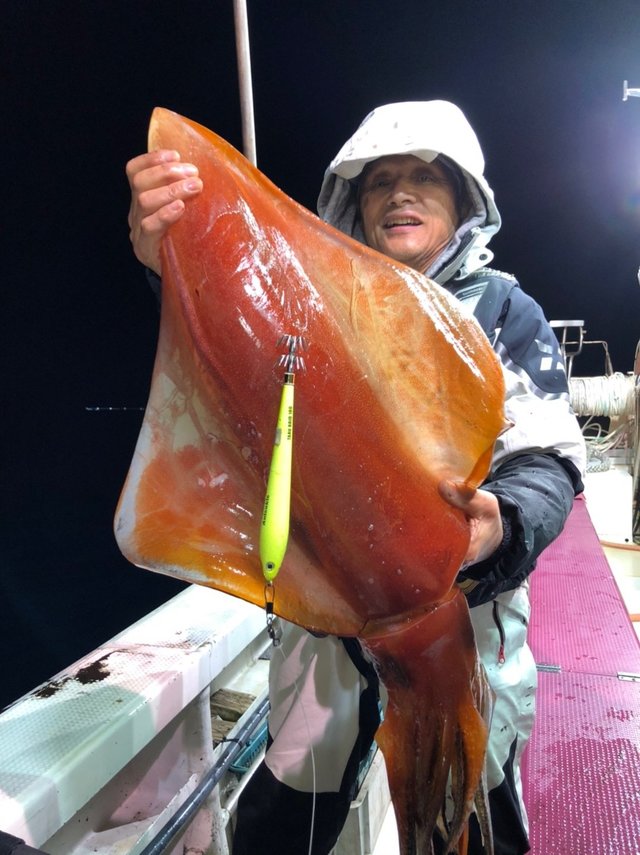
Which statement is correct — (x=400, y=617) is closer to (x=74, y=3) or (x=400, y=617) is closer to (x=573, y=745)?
(x=573, y=745)

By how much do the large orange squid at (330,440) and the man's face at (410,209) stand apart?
2.31ft

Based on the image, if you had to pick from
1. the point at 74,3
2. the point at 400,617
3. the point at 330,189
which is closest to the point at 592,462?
the point at 330,189

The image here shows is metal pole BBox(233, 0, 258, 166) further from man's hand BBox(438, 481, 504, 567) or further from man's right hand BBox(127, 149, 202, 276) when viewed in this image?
man's hand BBox(438, 481, 504, 567)

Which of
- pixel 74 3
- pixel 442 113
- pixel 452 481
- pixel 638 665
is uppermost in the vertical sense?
pixel 74 3

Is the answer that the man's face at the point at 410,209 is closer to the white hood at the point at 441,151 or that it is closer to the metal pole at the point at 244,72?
the white hood at the point at 441,151

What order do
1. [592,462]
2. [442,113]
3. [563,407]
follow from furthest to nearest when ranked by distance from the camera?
[592,462] < [442,113] < [563,407]

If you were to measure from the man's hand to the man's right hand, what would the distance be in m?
0.80

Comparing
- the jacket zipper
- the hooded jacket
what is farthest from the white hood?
the jacket zipper

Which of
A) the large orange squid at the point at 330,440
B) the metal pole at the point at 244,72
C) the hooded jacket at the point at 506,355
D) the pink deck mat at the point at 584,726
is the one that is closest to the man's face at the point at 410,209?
the hooded jacket at the point at 506,355

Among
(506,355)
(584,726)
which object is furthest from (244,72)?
(584,726)

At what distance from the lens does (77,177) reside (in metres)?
32.0

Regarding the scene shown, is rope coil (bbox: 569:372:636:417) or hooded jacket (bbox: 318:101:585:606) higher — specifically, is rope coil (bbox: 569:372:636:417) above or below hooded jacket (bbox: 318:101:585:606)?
below

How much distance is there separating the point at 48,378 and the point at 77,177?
1402cm

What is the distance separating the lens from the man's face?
1767 millimetres
